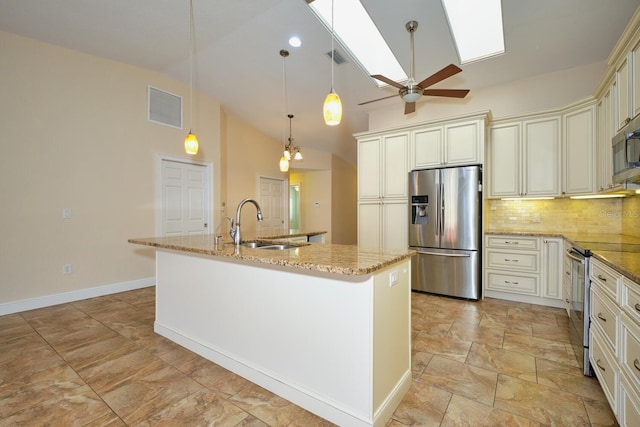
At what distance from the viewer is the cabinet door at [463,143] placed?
12.2ft

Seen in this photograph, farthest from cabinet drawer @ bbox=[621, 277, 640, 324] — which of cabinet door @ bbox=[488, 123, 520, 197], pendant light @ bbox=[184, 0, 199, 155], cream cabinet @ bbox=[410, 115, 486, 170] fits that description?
pendant light @ bbox=[184, 0, 199, 155]

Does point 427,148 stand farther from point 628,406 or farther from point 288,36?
point 628,406

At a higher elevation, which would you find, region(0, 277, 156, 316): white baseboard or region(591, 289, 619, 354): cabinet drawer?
region(591, 289, 619, 354): cabinet drawer

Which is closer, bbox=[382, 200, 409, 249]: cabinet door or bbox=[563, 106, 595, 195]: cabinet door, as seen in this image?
bbox=[563, 106, 595, 195]: cabinet door

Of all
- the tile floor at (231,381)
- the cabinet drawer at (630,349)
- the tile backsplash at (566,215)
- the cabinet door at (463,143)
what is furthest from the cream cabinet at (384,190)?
the cabinet drawer at (630,349)

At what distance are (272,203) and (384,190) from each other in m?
3.26

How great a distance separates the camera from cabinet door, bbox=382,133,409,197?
4316mm

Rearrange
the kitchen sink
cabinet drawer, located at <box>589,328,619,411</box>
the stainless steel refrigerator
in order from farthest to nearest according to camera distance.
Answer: the stainless steel refrigerator, the kitchen sink, cabinet drawer, located at <box>589,328,619,411</box>

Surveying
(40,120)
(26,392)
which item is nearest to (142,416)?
(26,392)

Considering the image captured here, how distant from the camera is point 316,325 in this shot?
66.7 inches

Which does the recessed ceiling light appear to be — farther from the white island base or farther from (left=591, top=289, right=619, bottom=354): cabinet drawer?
(left=591, top=289, right=619, bottom=354): cabinet drawer

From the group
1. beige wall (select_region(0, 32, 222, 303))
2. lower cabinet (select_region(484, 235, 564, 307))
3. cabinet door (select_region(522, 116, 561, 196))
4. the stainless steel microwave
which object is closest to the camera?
the stainless steel microwave

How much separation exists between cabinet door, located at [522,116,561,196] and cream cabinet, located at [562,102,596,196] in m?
0.08

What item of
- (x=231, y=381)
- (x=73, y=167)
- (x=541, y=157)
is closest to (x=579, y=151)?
(x=541, y=157)
